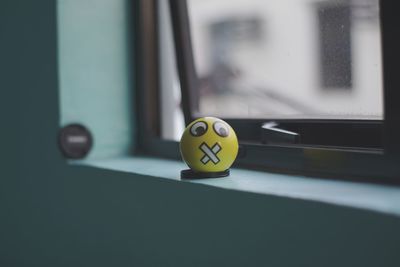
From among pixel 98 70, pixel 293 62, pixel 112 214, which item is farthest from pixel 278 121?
pixel 98 70

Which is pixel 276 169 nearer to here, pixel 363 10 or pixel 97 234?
pixel 363 10

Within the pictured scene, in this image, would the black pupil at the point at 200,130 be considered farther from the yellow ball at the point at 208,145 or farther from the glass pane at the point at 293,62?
the glass pane at the point at 293,62

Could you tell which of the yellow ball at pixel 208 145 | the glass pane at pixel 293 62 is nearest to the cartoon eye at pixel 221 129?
the yellow ball at pixel 208 145

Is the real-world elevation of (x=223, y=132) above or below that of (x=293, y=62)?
below

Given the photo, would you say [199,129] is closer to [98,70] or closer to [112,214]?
[112,214]

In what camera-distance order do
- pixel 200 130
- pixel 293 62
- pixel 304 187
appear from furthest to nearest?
pixel 293 62 < pixel 200 130 < pixel 304 187

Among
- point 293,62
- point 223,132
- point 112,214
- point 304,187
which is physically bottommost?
point 112,214

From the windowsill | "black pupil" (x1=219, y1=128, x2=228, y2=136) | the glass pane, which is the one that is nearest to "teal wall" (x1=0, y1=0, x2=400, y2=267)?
the windowsill

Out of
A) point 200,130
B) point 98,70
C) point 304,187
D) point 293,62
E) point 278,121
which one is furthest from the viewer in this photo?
point 98,70
